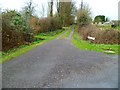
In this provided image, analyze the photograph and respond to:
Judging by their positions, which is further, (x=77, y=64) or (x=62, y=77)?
(x=77, y=64)

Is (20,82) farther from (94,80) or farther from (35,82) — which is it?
(94,80)

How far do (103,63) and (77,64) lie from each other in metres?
1.39

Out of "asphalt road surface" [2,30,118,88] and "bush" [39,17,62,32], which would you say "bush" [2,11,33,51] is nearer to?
"asphalt road surface" [2,30,118,88]

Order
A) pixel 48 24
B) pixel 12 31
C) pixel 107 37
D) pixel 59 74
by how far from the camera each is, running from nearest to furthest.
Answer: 1. pixel 59 74
2. pixel 12 31
3. pixel 107 37
4. pixel 48 24

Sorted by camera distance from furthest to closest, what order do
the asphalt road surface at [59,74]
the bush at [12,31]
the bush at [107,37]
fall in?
1. the bush at [107,37]
2. the bush at [12,31]
3. the asphalt road surface at [59,74]

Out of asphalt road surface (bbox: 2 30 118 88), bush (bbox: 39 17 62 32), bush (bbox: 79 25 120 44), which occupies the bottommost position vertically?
asphalt road surface (bbox: 2 30 118 88)

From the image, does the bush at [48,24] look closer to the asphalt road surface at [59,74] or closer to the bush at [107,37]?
→ the bush at [107,37]

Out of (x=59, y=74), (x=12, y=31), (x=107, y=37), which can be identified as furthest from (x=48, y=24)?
(x=59, y=74)

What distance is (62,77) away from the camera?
8.24 m

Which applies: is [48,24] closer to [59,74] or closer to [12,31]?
[12,31]

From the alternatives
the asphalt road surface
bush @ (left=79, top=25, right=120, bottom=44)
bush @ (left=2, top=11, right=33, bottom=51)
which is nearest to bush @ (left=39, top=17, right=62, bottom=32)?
bush @ (left=2, top=11, right=33, bottom=51)

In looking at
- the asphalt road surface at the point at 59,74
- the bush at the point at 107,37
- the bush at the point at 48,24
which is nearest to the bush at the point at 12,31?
the asphalt road surface at the point at 59,74

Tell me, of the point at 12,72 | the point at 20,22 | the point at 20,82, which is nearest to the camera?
the point at 20,82

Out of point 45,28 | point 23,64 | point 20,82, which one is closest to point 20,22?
point 23,64
